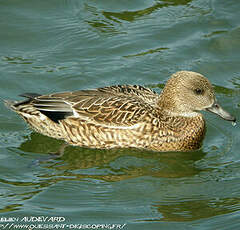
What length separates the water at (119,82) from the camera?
8297 millimetres

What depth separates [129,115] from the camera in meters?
9.75

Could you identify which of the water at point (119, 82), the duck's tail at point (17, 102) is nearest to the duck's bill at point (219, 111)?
the water at point (119, 82)

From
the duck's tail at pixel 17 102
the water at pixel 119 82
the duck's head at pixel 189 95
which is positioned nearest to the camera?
the water at pixel 119 82

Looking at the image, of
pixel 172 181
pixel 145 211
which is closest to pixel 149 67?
pixel 172 181

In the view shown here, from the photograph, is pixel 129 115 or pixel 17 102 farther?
pixel 17 102

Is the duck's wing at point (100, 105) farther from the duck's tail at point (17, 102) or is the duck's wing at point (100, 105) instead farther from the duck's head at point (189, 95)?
the duck's head at point (189, 95)

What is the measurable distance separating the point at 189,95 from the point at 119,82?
229 cm

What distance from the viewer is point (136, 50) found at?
41.9 feet

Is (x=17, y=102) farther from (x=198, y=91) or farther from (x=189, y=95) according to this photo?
(x=198, y=91)

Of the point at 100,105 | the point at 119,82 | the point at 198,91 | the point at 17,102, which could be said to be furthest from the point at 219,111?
the point at 17,102

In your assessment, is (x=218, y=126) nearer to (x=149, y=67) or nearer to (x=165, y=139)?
(x=165, y=139)

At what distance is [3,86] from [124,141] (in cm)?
295

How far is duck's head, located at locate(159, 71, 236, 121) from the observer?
973cm

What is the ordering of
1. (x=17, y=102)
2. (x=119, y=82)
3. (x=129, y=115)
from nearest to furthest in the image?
(x=129, y=115) < (x=17, y=102) < (x=119, y=82)
